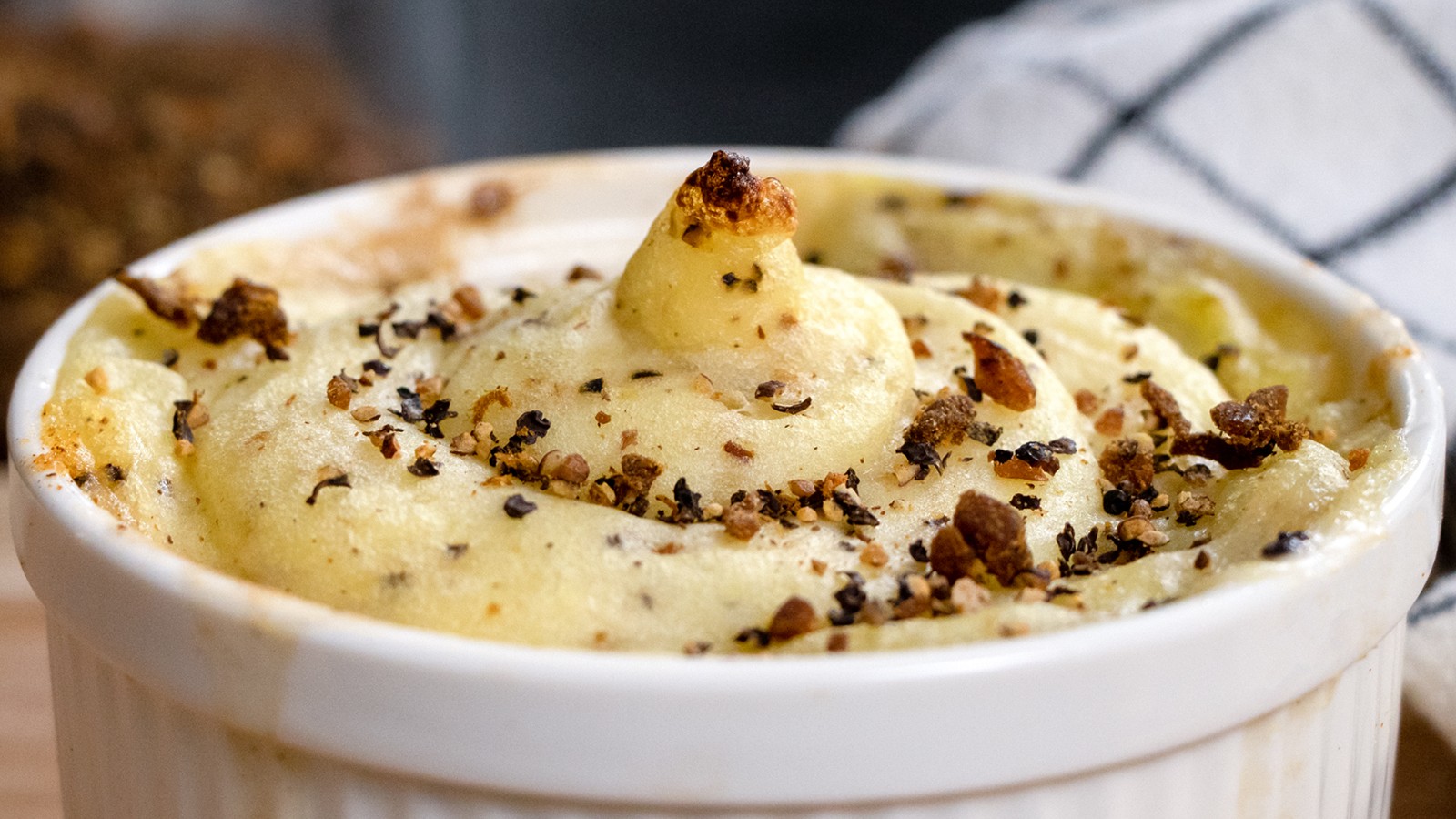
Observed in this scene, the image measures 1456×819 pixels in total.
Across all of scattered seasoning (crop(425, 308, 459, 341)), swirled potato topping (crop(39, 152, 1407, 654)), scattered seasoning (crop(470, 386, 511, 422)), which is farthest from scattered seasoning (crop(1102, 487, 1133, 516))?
scattered seasoning (crop(425, 308, 459, 341))

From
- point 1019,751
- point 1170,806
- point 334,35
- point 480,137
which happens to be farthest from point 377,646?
point 480,137

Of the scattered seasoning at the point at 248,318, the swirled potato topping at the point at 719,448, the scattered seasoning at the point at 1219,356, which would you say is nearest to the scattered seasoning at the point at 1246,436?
the swirled potato topping at the point at 719,448

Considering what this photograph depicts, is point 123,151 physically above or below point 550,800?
below

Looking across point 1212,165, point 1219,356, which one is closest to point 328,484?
point 1219,356

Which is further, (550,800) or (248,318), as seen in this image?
(248,318)

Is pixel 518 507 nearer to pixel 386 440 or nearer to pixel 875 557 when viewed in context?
pixel 386 440

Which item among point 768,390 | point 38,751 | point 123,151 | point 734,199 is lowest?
point 38,751
